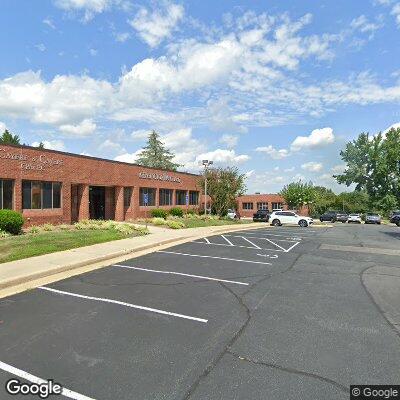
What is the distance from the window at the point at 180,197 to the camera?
38.8 metres

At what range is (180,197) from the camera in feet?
130

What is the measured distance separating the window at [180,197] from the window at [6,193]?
64.8 ft

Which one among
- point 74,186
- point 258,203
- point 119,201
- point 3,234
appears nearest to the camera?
point 3,234

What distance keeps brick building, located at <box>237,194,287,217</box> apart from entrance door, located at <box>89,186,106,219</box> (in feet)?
124

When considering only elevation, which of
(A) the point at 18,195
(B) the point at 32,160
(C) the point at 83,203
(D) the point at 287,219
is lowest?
(D) the point at 287,219

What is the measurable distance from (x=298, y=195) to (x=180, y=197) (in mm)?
25438

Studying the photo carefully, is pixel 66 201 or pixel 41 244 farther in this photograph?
pixel 66 201

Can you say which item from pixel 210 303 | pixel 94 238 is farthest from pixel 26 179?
pixel 210 303

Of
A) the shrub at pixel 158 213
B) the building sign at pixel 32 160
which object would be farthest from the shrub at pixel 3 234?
the shrub at pixel 158 213

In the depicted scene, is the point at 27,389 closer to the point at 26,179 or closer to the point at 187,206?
the point at 26,179

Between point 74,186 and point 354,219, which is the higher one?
point 74,186

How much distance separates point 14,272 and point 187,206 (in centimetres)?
3091

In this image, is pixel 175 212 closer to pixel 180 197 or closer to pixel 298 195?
pixel 180 197

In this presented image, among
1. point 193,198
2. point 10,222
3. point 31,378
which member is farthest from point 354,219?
point 31,378
